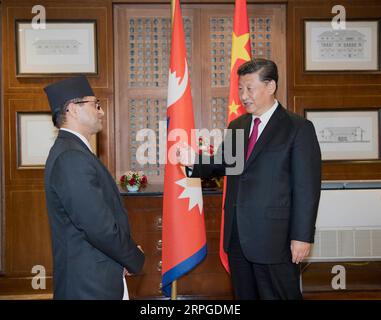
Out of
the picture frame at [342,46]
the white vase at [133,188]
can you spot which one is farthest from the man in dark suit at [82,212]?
the picture frame at [342,46]

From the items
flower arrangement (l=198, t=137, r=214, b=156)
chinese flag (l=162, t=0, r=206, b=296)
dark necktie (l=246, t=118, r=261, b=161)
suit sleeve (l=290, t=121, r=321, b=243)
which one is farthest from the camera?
flower arrangement (l=198, t=137, r=214, b=156)

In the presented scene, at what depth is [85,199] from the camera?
66.3 inches

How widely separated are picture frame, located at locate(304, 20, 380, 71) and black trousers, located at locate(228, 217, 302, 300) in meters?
2.37

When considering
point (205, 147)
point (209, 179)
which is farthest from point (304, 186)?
point (205, 147)

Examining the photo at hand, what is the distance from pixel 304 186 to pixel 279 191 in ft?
0.37

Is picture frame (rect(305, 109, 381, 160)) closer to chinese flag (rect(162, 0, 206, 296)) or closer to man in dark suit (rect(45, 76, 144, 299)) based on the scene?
chinese flag (rect(162, 0, 206, 296))

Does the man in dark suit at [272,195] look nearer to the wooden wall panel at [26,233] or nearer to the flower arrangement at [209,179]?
the flower arrangement at [209,179]

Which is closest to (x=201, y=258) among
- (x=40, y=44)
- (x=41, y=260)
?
(x=41, y=260)

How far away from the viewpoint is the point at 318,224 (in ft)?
12.0

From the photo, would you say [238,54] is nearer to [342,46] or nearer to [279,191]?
[279,191]

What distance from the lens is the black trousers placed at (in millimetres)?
2162

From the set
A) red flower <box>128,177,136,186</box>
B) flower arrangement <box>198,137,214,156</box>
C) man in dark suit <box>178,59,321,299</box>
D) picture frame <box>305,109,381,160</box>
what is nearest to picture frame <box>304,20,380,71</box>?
picture frame <box>305,109,381,160</box>

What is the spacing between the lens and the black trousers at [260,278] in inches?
85.1

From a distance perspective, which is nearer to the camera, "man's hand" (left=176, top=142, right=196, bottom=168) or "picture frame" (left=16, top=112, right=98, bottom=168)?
"man's hand" (left=176, top=142, right=196, bottom=168)
